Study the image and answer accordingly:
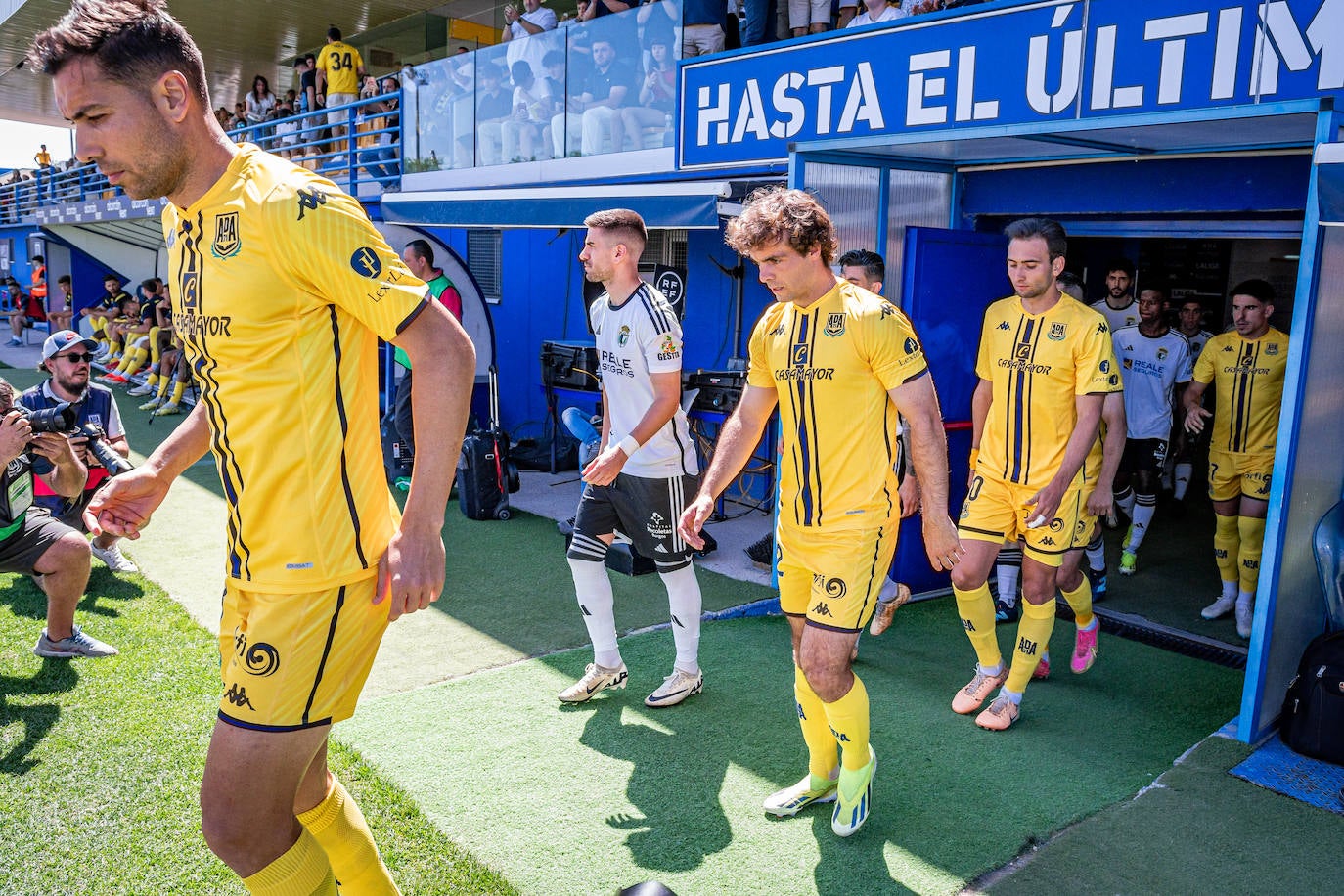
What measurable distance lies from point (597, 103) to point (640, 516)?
5.95 meters

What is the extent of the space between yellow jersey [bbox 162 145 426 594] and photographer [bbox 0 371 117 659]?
123 inches

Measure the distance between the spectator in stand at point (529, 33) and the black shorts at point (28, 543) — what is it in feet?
21.5

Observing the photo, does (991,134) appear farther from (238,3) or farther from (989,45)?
A: (238,3)

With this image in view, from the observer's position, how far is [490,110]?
1071 cm

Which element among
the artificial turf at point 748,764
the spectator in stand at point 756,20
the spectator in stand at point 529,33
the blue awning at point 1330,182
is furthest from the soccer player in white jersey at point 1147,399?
the spectator in stand at point 529,33

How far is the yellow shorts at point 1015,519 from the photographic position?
170 inches

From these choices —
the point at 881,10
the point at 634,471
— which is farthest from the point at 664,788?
the point at 881,10

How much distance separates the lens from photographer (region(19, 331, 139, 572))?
5.76 m

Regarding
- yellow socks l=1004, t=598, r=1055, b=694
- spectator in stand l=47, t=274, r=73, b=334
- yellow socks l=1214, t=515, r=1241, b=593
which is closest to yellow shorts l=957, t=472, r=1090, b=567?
yellow socks l=1004, t=598, r=1055, b=694

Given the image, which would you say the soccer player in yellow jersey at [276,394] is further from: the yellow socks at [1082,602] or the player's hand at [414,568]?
the yellow socks at [1082,602]

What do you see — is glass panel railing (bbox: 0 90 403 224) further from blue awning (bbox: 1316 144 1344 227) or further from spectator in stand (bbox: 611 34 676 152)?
blue awning (bbox: 1316 144 1344 227)

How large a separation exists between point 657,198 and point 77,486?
369 centimetres

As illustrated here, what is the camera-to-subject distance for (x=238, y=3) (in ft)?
58.0

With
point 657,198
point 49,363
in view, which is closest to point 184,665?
point 49,363
